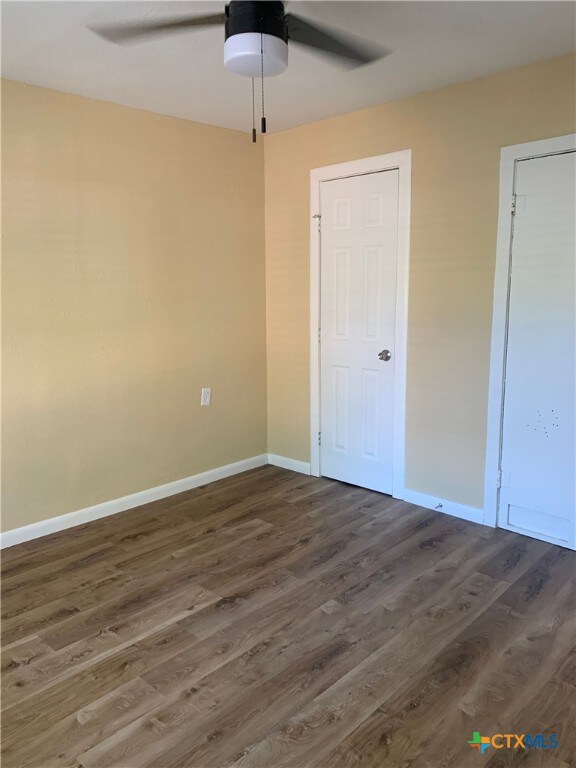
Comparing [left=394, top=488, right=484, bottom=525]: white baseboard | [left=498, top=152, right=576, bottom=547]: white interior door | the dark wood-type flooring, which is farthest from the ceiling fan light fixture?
[left=394, top=488, right=484, bottom=525]: white baseboard

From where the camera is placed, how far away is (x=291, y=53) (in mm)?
2562

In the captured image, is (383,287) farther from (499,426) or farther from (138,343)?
(138,343)

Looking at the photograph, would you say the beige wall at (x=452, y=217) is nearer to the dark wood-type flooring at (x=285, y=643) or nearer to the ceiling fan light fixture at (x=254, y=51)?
the dark wood-type flooring at (x=285, y=643)

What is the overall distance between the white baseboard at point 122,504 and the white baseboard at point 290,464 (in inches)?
2.3

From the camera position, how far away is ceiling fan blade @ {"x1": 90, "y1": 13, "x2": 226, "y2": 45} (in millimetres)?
2242

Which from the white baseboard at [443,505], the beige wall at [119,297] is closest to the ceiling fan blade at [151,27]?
the beige wall at [119,297]

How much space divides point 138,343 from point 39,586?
151cm

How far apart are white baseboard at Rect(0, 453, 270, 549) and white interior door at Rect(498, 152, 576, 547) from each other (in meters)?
1.94

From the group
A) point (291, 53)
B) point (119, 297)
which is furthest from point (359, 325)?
point (291, 53)

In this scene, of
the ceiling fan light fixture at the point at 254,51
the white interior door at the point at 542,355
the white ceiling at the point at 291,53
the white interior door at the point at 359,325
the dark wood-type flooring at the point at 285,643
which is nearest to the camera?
the dark wood-type flooring at the point at 285,643

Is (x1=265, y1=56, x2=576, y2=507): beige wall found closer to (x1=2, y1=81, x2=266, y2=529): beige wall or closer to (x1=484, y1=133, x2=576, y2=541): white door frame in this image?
(x1=484, y1=133, x2=576, y2=541): white door frame

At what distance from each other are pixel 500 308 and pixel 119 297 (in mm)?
2203

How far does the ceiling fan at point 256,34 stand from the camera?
205cm

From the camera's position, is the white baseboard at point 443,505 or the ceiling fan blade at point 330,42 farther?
the white baseboard at point 443,505
